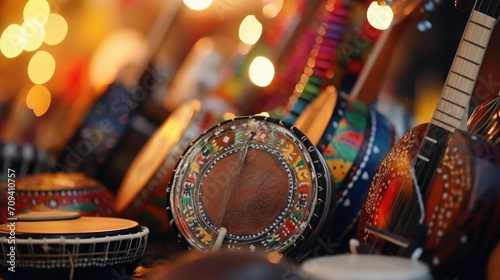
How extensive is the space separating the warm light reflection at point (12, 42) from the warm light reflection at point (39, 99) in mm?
261

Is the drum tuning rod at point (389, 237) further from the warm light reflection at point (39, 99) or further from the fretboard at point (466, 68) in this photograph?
the warm light reflection at point (39, 99)

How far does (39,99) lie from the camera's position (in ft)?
13.9

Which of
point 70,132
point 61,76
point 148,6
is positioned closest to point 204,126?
point 70,132

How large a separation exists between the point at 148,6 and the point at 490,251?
414 centimetres

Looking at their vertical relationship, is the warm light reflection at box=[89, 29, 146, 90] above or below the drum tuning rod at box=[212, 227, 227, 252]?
above

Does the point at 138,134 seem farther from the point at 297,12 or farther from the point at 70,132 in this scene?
the point at 297,12

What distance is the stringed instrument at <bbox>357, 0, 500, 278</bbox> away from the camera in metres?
1.20

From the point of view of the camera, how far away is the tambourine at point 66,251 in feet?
4.73

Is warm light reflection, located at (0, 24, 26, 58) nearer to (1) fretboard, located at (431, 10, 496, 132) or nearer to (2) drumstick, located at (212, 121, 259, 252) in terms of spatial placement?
(2) drumstick, located at (212, 121, 259, 252)

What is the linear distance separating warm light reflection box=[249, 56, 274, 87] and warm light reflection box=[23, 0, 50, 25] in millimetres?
1493

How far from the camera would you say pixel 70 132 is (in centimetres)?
278

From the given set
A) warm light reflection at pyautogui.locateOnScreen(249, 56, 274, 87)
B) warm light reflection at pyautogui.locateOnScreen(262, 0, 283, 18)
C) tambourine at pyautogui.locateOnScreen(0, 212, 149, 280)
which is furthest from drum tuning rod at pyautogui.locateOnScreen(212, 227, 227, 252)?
warm light reflection at pyautogui.locateOnScreen(262, 0, 283, 18)

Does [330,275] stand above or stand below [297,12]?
below

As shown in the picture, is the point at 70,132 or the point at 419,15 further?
the point at 70,132
